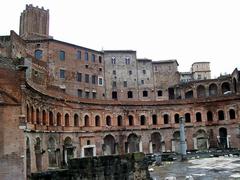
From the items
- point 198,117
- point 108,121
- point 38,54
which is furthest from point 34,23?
point 198,117

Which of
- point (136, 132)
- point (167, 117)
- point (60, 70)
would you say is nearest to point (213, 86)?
point (167, 117)

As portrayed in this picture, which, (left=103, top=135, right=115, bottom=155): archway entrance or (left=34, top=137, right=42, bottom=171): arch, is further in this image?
(left=103, top=135, right=115, bottom=155): archway entrance

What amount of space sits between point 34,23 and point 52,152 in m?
24.4

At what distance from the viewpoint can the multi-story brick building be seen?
34.6m

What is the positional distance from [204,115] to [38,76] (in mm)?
23867

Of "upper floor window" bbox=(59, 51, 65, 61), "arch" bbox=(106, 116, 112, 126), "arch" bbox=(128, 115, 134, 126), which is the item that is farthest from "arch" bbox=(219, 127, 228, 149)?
"upper floor window" bbox=(59, 51, 65, 61)

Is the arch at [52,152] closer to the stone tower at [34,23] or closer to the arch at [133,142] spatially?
the arch at [133,142]

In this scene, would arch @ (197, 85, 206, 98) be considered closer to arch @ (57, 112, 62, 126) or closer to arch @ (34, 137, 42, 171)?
arch @ (57, 112, 62, 126)

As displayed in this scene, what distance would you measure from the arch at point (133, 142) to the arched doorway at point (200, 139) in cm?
799

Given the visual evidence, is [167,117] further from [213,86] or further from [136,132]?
[213,86]

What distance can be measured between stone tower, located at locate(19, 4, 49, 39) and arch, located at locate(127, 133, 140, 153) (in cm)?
1971

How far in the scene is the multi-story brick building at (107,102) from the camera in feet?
113

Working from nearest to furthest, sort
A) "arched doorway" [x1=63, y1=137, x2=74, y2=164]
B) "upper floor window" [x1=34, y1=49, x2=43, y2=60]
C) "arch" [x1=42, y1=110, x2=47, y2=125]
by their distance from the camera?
"arch" [x1=42, y1=110, x2=47, y2=125] < "arched doorway" [x1=63, y1=137, x2=74, y2=164] < "upper floor window" [x1=34, y1=49, x2=43, y2=60]

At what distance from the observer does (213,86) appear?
178ft
